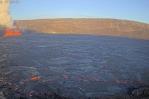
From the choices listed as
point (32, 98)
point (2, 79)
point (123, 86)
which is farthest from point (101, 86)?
point (2, 79)

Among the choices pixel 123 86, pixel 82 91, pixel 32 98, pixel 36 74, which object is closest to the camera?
pixel 32 98

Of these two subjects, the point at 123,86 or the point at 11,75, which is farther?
the point at 11,75

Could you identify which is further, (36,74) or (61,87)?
(36,74)

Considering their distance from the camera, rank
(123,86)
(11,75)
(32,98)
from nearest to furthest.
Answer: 1. (32,98)
2. (123,86)
3. (11,75)

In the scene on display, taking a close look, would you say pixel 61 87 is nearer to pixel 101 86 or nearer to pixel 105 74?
pixel 101 86

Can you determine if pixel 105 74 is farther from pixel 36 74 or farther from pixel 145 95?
pixel 145 95

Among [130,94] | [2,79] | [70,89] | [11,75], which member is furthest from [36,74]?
[130,94]

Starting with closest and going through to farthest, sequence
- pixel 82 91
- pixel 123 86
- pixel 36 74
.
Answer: pixel 82 91, pixel 123 86, pixel 36 74

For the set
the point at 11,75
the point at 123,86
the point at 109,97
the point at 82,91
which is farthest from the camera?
the point at 11,75
